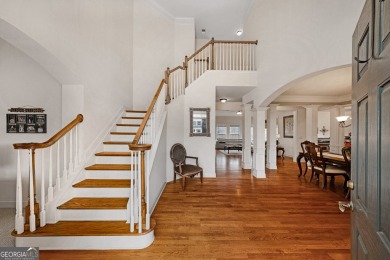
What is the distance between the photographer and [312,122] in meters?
7.61

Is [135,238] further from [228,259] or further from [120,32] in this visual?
[120,32]

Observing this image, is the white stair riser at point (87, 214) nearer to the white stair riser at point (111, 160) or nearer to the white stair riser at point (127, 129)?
the white stair riser at point (111, 160)

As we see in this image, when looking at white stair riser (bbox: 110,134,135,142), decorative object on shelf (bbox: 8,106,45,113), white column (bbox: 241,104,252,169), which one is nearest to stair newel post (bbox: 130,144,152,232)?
white stair riser (bbox: 110,134,135,142)

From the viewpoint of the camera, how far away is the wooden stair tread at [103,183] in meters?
2.63

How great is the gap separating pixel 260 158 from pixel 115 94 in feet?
14.1

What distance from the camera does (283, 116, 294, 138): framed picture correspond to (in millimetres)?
9336

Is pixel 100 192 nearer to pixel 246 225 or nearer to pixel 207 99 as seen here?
pixel 246 225

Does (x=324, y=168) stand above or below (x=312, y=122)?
below

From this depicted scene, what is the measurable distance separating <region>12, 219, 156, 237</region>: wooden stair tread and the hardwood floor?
19 centimetres

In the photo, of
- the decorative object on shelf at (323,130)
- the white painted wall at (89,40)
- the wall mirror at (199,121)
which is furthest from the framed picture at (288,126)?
the white painted wall at (89,40)

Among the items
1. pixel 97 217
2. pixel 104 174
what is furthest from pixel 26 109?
pixel 97 217

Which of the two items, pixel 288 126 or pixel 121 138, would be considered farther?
pixel 288 126

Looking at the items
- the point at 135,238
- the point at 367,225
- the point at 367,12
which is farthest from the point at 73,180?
the point at 367,12

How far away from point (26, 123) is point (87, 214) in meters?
2.08
